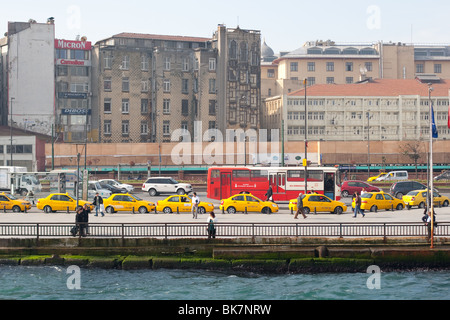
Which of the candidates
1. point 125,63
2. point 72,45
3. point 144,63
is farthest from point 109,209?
point 144,63

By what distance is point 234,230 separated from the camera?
109ft

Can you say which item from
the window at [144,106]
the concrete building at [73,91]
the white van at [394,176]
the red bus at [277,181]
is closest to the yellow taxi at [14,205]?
the red bus at [277,181]

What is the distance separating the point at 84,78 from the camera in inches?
3898

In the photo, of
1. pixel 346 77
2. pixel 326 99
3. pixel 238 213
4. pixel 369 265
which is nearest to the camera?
pixel 369 265

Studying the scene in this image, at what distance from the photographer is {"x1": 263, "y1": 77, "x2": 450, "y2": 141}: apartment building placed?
11038 cm

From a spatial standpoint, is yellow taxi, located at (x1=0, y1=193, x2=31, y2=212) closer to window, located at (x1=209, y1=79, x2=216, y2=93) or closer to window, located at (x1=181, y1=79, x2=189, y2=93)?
window, located at (x1=181, y1=79, x2=189, y2=93)

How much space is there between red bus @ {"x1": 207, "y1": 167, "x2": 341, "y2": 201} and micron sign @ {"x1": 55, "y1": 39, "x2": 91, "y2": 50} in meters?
51.5

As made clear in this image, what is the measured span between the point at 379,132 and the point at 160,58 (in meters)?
36.3

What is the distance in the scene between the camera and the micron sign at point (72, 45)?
9700 centimetres

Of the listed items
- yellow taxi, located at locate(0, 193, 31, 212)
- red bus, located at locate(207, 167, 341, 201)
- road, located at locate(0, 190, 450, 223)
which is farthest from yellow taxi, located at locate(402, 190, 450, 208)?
yellow taxi, located at locate(0, 193, 31, 212)

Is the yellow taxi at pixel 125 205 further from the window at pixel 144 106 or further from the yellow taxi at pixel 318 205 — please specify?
the window at pixel 144 106

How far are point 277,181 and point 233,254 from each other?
20634 mm

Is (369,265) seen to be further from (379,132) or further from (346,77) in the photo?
(346,77)
